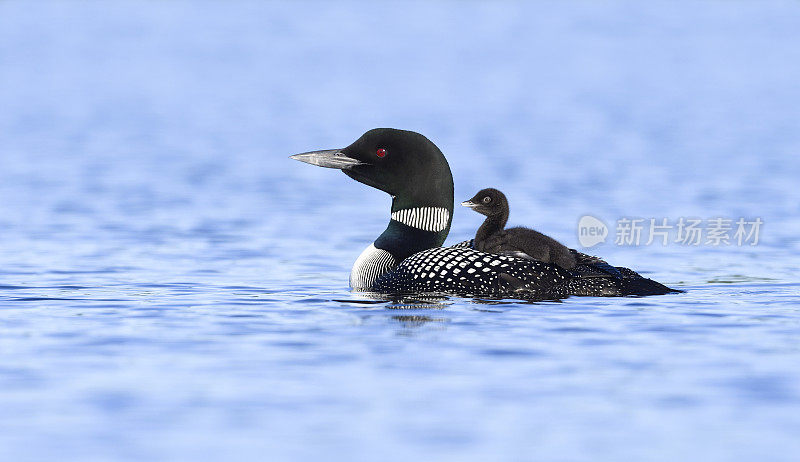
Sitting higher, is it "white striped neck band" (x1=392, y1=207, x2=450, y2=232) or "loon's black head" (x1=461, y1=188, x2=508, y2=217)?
"loon's black head" (x1=461, y1=188, x2=508, y2=217)

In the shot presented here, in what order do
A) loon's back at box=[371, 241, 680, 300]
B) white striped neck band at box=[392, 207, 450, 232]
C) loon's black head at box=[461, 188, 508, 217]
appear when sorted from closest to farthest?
loon's back at box=[371, 241, 680, 300], loon's black head at box=[461, 188, 508, 217], white striped neck band at box=[392, 207, 450, 232]

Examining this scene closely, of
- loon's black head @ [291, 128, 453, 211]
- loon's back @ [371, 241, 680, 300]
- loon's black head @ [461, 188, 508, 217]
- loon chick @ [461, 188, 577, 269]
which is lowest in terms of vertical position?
loon's back @ [371, 241, 680, 300]

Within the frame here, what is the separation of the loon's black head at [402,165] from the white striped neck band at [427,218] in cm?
3

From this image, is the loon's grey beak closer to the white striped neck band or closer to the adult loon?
the adult loon

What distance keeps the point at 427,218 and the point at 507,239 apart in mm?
513

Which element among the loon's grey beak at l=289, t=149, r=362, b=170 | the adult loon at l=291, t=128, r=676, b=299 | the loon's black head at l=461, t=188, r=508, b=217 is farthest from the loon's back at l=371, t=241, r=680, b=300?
the loon's grey beak at l=289, t=149, r=362, b=170

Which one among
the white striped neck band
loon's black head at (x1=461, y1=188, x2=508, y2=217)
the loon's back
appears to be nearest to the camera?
the loon's back

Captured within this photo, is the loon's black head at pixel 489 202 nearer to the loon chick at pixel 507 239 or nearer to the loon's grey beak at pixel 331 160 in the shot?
the loon chick at pixel 507 239

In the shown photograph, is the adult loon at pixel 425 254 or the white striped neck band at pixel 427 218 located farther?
the white striped neck band at pixel 427 218

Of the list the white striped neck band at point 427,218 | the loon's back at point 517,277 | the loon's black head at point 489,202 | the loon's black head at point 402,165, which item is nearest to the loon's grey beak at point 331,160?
the loon's black head at point 402,165

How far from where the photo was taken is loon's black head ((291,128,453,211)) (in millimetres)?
7336

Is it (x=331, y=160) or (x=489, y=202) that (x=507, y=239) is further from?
(x=331, y=160)

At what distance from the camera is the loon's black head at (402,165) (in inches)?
289

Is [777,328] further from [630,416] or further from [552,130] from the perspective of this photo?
[552,130]
